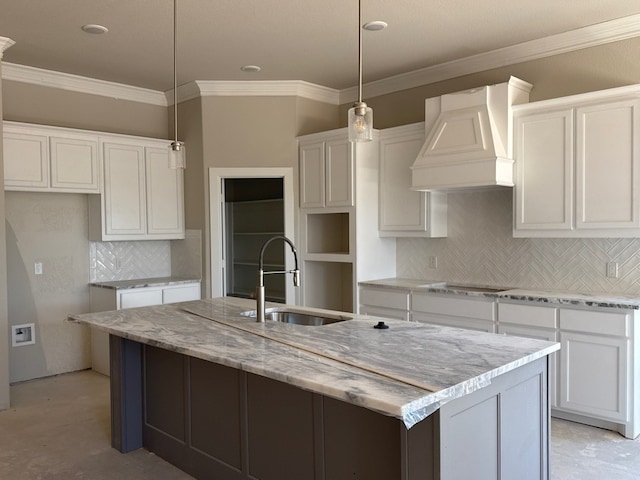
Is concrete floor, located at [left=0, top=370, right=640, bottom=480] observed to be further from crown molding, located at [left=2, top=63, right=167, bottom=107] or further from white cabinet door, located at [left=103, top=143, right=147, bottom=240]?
crown molding, located at [left=2, top=63, right=167, bottom=107]

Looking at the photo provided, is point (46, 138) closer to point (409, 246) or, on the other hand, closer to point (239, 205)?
point (239, 205)

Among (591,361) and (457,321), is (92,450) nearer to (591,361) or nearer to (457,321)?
(457,321)

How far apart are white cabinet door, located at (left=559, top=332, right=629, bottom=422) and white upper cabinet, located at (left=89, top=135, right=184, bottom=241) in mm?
3748

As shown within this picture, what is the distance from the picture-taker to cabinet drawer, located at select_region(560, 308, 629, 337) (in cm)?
339

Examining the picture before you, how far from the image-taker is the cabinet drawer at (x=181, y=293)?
5.07 metres

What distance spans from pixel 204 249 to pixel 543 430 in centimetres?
372

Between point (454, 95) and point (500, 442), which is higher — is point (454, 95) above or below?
above

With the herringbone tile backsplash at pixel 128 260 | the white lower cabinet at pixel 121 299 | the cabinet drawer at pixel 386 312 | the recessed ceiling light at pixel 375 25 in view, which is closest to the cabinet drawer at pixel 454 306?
the cabinet drawer at pixel 386 312

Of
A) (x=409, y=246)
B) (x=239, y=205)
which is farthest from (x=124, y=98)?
(x=409, y=246)

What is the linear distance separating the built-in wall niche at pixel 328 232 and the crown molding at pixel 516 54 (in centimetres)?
125

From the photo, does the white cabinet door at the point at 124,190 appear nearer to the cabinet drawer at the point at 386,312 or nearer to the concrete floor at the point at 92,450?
the concrete floor at the point at 92,450

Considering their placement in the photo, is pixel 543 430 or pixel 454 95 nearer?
pixel 543 430

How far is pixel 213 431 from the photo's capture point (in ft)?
9.22

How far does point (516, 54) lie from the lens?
4.29 metres
